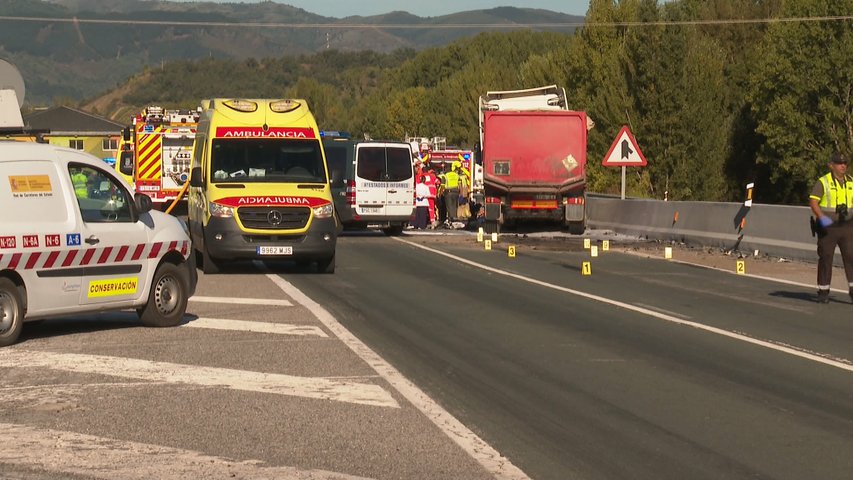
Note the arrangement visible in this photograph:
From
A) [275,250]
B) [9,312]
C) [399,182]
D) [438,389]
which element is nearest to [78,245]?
[9,312]

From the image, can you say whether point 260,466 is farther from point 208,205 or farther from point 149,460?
point 208,205

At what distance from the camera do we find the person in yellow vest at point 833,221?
58.9ft

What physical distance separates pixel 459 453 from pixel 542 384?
2802 millimetres

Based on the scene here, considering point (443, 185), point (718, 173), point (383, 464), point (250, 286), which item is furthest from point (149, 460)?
point (718, 173)

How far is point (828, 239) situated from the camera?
59.2 feet

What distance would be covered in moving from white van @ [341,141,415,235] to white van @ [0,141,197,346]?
63.2ft

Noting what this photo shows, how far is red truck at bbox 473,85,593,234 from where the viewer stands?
34.8 meters

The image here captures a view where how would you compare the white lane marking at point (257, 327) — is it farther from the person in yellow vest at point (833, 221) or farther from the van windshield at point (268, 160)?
the van windshield at point (268, 160)

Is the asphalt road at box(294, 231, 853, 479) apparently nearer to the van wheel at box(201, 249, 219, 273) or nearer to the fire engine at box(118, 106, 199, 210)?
the van wheel at box(201, 249, 219, 273)

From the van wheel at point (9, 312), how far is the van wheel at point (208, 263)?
29.1 ft

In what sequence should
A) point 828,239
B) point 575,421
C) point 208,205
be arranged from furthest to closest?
point 208,205 < point 828,239 < point 575,421

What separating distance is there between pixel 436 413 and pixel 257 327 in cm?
519

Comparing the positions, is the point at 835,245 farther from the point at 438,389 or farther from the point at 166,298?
the point at 438,389

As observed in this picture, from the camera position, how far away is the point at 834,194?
18.1 meters
